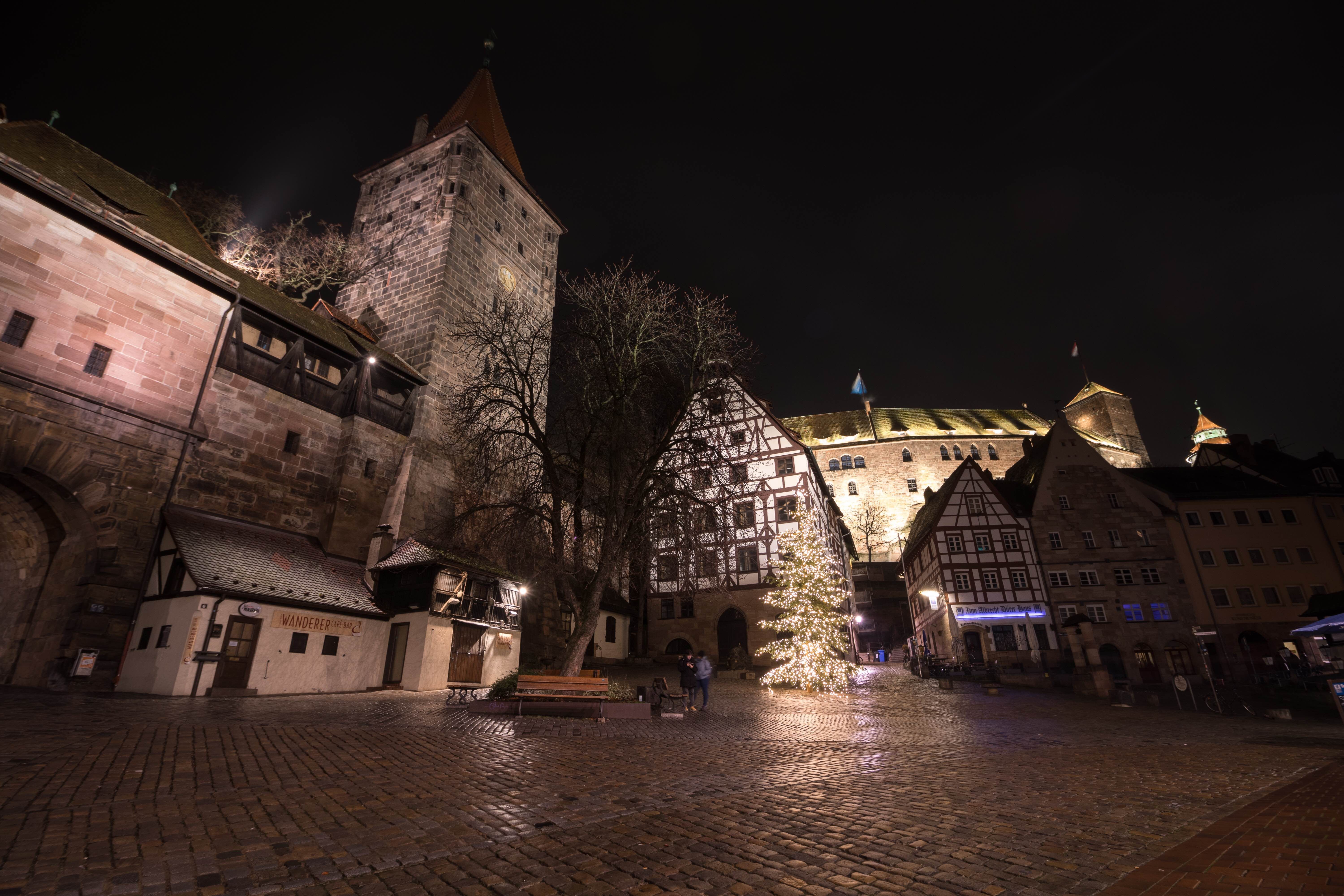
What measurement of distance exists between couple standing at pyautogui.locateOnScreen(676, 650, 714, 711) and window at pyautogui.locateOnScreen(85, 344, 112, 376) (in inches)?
653

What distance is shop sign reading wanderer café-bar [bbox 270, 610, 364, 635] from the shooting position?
16141 millimetres

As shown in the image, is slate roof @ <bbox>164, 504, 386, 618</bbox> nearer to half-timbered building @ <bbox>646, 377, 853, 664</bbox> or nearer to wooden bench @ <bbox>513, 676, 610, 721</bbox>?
wooden bench @ <bbox>513, 676, 610, 721</bbox>

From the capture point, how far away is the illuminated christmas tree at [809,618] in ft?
65.7

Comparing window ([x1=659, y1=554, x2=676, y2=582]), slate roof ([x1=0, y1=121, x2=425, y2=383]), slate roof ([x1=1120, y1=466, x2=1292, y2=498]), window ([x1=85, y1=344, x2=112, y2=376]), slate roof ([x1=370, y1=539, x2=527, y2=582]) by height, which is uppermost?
slate roof ([x1=0, y1=121, x2=425, y2=383])

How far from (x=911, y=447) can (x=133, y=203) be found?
2629 inches

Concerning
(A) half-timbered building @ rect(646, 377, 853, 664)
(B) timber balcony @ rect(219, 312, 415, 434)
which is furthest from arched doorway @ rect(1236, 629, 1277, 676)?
(B) timber balcony @ rect(219, 312, 415, 434)

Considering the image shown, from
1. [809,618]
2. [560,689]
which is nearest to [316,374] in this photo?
[560,689]

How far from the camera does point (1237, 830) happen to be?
4.71m

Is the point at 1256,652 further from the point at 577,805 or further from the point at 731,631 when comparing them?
the point at 577,805

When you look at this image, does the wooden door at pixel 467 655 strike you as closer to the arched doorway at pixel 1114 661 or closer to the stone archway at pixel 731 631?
the stone archway at pixel 731 631

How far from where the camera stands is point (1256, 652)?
28.6 metres

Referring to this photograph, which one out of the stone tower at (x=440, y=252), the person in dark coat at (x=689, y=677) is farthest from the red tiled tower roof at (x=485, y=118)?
the person in dark coat at (x=689, y=677)

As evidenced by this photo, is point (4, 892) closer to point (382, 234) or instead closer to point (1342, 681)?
point (1342, 681)

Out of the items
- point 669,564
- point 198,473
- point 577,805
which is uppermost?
point 198,473
